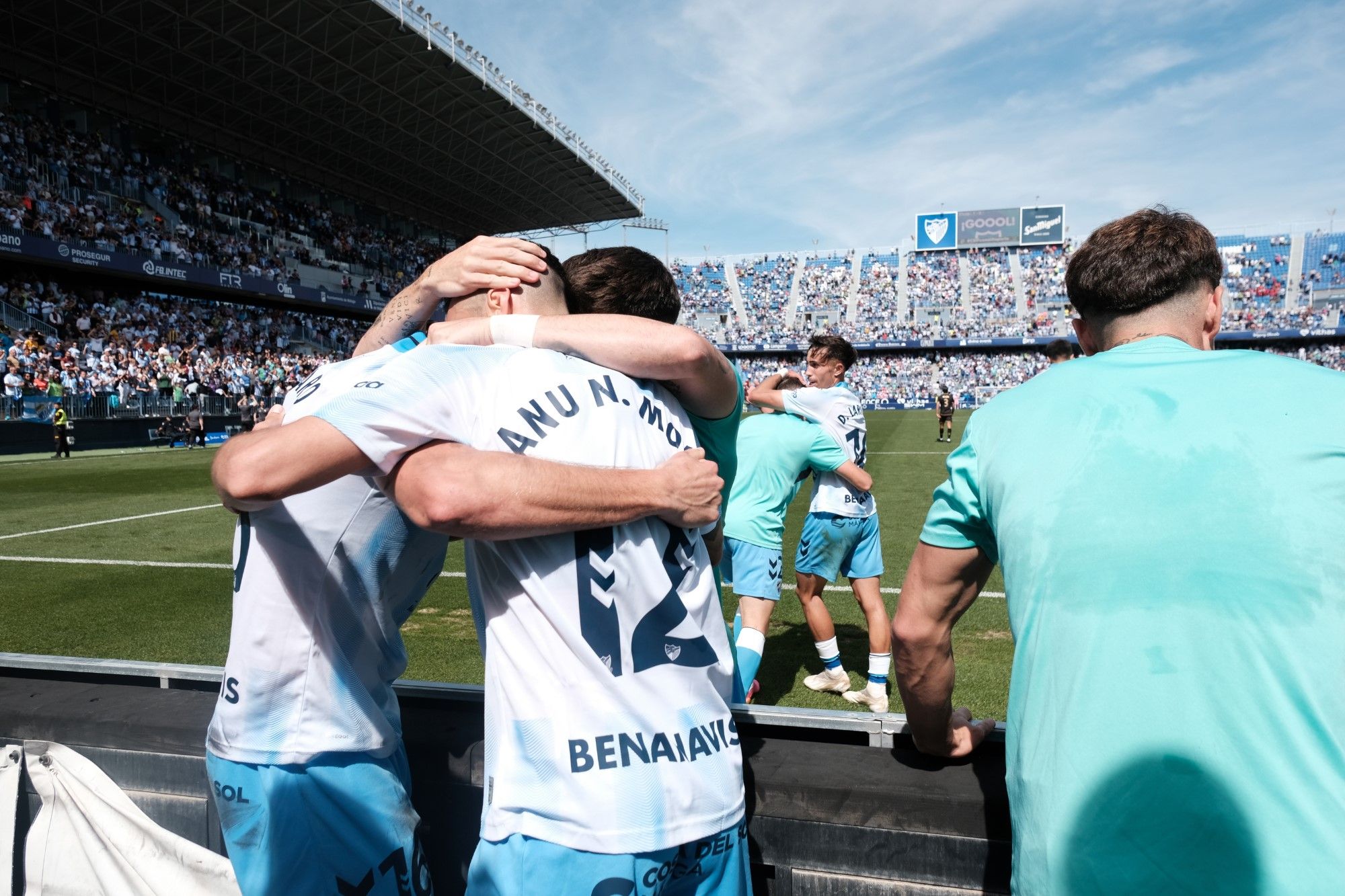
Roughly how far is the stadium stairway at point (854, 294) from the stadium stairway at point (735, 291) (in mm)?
8276

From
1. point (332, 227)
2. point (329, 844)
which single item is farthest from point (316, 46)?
point (329, 844)

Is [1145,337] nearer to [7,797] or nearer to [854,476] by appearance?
[7,797]

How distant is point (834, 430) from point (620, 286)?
11.8ft

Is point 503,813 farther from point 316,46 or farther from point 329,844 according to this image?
point 316,46

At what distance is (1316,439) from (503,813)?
4.67 ft

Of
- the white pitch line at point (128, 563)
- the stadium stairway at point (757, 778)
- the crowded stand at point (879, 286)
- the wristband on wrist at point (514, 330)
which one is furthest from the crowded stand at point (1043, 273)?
the wristband on wrist at point (514, 330)

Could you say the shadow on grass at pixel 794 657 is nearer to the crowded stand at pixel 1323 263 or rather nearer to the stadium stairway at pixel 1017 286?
the stadium stairway at pixel 1017 286

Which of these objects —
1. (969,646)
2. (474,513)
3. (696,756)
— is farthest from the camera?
(969,646)

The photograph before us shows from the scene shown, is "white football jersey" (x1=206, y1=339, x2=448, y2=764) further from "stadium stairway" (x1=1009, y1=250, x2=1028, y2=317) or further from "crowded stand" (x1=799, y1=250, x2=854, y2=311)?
"crowded stand" (x1=799, y1=250, x2=854, y2=311)

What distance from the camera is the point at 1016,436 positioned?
149 centimetres

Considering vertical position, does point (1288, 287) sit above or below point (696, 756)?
above

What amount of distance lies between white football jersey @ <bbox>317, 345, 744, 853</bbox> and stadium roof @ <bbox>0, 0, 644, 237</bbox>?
104 ft

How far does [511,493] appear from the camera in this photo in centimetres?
130

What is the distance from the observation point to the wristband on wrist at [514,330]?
1564 millimetres
